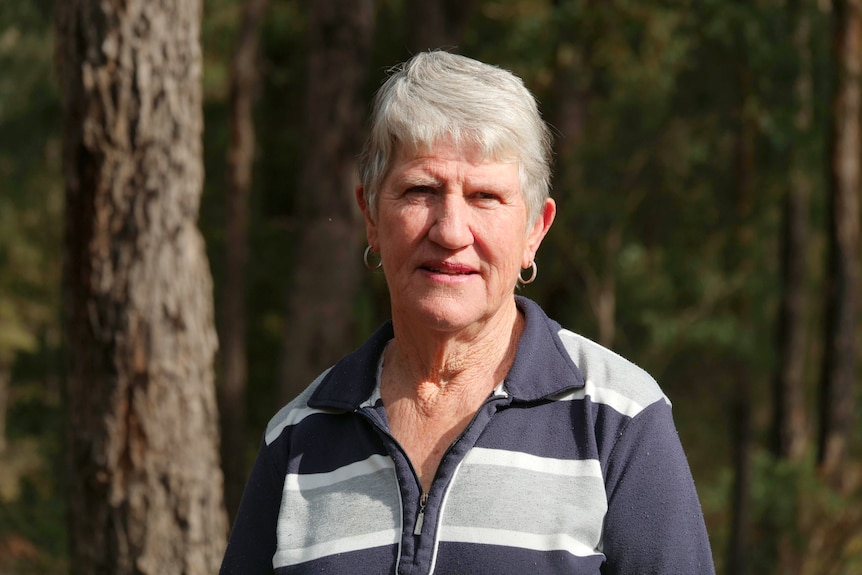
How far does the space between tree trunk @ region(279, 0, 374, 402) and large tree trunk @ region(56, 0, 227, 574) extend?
4581mm

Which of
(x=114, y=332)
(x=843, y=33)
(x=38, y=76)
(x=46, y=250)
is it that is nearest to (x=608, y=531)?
(x=114, y=332)

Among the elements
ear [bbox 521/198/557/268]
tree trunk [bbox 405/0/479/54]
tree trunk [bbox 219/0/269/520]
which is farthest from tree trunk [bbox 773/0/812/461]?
ear [bbox 521/198/557/268]

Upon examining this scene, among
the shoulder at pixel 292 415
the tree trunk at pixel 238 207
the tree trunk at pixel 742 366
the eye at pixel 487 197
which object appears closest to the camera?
the eye at pixel 487 197

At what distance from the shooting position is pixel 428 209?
218 cm

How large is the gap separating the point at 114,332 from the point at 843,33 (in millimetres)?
9926

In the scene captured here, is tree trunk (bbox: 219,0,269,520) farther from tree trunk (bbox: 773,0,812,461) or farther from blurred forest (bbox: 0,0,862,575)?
tree trunk (bbox: 773,0,812,461)

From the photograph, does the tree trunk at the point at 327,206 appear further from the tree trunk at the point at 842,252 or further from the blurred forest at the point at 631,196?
the tree trunk at the point at 842,252

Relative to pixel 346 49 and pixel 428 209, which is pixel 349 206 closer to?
pixel 346 49

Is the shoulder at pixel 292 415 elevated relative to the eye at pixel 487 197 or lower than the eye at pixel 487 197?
lower

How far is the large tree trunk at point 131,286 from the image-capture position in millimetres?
3674

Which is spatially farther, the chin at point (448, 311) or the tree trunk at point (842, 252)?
the tree trunk at point (842, 252)

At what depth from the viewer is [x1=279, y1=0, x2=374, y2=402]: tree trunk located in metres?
8.37

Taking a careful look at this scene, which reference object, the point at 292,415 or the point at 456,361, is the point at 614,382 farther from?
the point at 292,415

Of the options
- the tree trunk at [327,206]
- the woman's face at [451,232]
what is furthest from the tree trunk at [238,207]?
the woman's face at [451,232]
